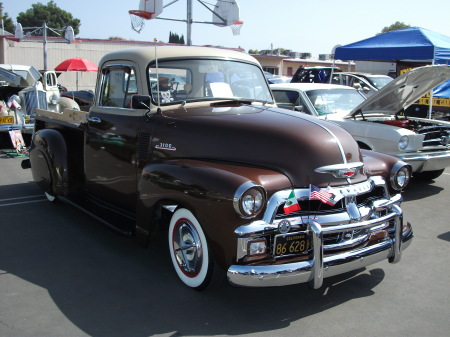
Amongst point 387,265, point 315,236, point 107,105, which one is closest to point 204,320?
point 315,236

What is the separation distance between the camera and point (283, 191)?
332 centimetres

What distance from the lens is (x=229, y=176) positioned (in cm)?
331

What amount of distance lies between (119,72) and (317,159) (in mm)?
2414

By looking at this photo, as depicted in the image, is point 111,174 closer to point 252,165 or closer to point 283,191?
point 252,165

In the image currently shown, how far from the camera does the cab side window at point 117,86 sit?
4.67m

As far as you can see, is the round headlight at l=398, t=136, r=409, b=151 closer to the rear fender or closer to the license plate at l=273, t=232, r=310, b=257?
the license plate at l=273, t=232, r=310, b=257

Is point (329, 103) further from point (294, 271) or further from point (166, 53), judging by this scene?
point (294, 271)

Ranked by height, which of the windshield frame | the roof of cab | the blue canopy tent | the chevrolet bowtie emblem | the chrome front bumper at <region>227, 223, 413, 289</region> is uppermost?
the blue canopy tent

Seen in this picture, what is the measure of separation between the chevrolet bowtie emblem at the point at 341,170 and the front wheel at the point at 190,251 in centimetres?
103

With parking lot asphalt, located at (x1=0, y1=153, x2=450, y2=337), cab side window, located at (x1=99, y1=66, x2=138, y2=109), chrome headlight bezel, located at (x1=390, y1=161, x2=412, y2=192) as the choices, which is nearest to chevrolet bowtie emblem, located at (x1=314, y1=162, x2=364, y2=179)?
chrome headlight bezel, located at (x1=390, y1=161, x2=412, y2=192)

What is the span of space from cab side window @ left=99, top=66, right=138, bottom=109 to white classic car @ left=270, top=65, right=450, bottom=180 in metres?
2.29

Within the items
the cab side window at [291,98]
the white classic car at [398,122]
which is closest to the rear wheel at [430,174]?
the white classic car at [398,122]

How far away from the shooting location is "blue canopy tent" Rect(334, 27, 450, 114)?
1084cm

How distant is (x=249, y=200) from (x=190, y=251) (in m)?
0.81
